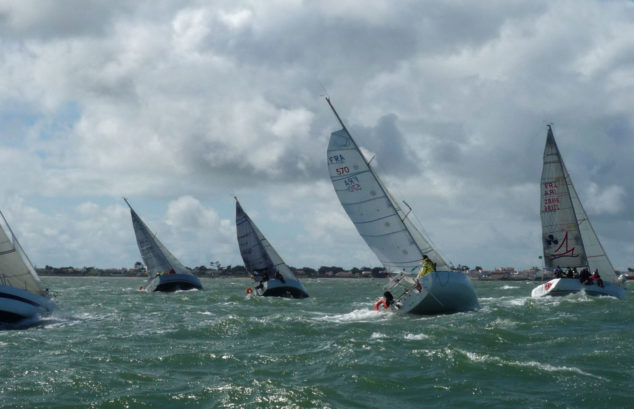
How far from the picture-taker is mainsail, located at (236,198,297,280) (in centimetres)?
5456

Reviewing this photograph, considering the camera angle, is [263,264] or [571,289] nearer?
[571,289]

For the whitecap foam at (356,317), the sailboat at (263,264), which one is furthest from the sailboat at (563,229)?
the whitecap foam at (356,317)

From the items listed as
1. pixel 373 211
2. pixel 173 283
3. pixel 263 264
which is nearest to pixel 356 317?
pixel 373 211

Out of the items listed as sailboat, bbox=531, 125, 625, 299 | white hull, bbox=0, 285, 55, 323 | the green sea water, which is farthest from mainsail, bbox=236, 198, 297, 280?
white hull, bbox=0, 285, 55, 323

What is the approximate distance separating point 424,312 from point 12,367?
55.4ft

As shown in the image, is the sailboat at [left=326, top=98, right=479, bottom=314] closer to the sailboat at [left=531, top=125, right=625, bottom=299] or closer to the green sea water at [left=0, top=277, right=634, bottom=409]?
the green sea water at [left=0, top=277, right=634, bottom=409]

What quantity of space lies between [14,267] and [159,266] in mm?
37779

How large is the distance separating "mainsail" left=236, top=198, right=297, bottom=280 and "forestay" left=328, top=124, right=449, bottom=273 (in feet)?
72.5

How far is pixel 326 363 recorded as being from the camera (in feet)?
57.2

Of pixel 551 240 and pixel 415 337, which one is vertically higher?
pixel 551 240

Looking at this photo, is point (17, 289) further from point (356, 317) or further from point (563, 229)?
point (563, 229)

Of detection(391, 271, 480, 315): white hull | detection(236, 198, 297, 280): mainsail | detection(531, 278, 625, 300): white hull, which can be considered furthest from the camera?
detection(236, 198, 297, 280): mainsail

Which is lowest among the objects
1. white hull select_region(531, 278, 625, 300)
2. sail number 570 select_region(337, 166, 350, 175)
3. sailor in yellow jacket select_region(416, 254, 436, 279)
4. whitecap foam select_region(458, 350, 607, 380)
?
whitecap foam select_region(458, 350, 607, 380)

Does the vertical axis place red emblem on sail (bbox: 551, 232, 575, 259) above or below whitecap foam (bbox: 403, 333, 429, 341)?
above
